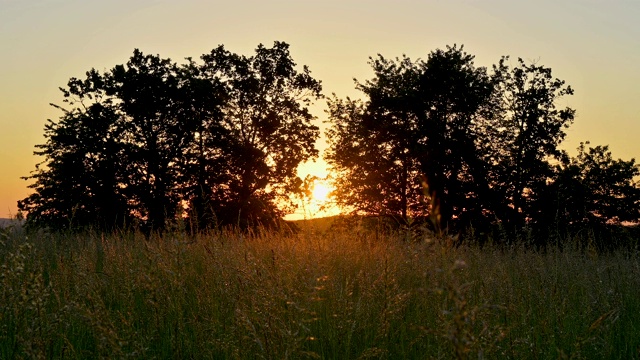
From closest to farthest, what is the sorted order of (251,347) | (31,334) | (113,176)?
(31,334)
(251,347)
(113,176)

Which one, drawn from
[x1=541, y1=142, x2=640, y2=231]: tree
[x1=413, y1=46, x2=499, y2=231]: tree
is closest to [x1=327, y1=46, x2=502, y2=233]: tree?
[x1=413, y1=46, x2=499, y2=231]: tree

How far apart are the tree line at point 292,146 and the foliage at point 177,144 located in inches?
2.6

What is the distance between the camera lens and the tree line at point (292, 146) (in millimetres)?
28938

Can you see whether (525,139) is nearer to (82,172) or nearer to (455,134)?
(455,134)

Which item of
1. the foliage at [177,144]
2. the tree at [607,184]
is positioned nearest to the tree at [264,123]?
the foliage at [177,144]

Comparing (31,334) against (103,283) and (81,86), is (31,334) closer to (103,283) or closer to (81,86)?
(103,283)

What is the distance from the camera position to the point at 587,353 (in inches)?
195

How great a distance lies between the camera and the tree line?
1139 inches

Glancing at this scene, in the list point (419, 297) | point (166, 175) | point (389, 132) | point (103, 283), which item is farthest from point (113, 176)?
point (419, 297)

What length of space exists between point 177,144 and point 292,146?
6.35 metres

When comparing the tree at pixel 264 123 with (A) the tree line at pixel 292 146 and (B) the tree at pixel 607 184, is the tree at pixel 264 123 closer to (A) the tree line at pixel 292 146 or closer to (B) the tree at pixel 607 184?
(A) the tree line at pixel 292 146

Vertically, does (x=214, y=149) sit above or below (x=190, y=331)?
above

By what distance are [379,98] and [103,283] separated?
26.7 metres

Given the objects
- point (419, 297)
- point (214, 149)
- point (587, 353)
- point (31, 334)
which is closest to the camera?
point (31, 334)
